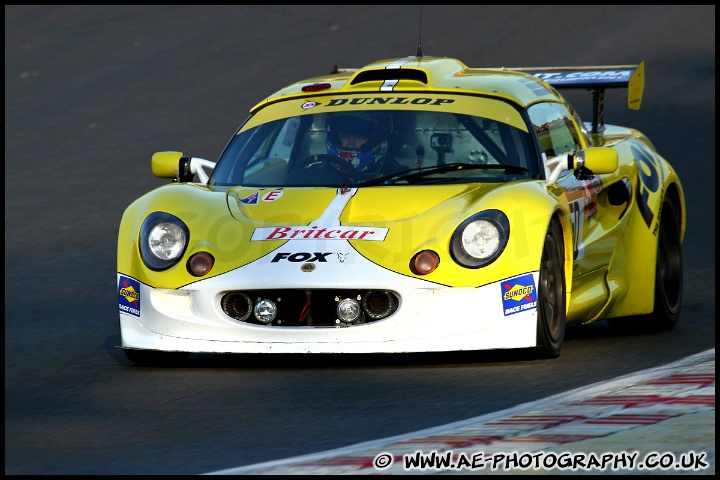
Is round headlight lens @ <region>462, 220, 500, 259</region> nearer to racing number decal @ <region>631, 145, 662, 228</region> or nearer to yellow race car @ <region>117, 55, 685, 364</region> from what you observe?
yellow race car @ <region>117, 55, 685, 364</region>

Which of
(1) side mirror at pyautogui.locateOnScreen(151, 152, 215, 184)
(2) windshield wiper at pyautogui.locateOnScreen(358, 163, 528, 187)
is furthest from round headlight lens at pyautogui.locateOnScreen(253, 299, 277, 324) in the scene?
(1) side mirror at pyautogui.locateOnScreen(151, 152, 215, 184)

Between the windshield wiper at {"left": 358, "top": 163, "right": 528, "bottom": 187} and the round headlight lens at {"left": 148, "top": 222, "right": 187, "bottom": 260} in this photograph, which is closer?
the round headlight lens at {"left": 148, "top": 222, "right": 187, "bottom": 260}

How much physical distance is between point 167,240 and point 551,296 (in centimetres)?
182

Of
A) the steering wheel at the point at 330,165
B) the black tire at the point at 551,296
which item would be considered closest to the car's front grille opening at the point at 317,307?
the black tire at the point at 551,296

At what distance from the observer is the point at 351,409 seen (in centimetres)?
619

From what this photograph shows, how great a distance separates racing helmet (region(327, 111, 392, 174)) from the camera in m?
8.00

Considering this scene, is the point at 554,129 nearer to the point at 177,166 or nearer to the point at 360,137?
the point at 360,137

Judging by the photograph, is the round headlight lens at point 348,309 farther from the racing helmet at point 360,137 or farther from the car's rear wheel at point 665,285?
the car's rear wheel at point 665,285

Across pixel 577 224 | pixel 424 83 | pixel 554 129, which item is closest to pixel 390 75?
pixel 424 83

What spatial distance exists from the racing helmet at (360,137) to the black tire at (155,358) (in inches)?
52.6

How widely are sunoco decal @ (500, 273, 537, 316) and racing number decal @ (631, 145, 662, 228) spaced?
1.80m

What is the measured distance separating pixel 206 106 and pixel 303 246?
11.0 meters

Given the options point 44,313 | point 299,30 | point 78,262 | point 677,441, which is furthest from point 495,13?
point 677,441

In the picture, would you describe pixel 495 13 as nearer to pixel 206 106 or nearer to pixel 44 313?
pixel 206 106
